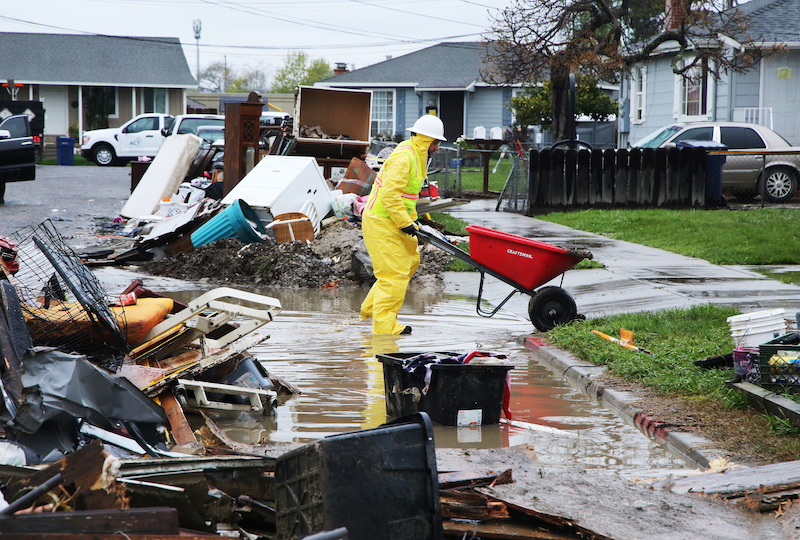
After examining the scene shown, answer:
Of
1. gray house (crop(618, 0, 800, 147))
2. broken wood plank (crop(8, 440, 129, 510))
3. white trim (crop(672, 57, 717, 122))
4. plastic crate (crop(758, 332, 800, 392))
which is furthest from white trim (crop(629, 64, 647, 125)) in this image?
broken wood plank (crop(8, 440, 129, 510))

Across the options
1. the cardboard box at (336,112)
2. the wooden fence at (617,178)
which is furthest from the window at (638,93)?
the cardboard box at (336,112)

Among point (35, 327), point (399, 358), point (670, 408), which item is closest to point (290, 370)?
point (399, 358)

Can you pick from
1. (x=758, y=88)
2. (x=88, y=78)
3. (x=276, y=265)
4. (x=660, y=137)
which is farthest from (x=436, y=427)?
(x=88, y=78)

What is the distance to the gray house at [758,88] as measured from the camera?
22.2m

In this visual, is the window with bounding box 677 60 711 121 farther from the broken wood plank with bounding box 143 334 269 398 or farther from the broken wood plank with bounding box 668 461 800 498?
the broken wood plank with bounding box 668 461 800 498

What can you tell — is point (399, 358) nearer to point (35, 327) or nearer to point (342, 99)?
point (35, 327)

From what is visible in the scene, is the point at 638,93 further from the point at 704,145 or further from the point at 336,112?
the point at 336,112

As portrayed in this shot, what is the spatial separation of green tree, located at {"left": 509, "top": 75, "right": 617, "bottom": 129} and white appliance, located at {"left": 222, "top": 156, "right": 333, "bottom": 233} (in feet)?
68.8

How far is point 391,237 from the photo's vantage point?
311 inches

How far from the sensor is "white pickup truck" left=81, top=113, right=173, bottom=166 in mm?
32156

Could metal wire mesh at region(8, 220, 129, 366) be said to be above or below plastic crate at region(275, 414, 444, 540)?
above

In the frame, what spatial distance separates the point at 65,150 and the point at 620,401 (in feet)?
103

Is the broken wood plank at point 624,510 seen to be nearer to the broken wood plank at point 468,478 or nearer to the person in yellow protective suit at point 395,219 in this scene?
the broken wood plank at point 468,478

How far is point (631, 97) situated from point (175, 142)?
57.0ft
